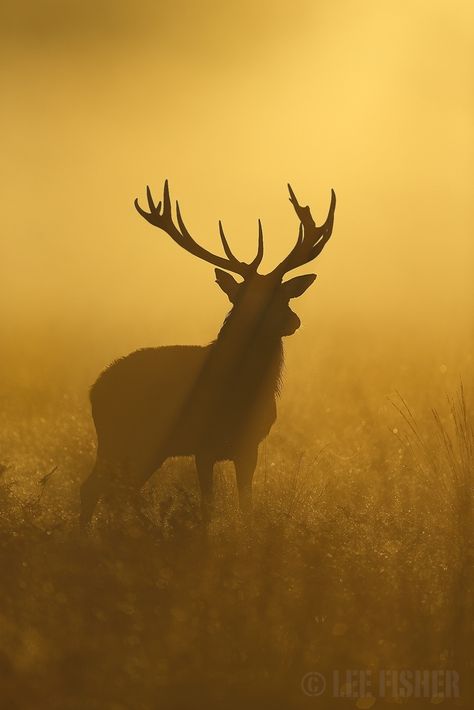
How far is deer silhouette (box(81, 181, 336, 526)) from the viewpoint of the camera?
7.24m

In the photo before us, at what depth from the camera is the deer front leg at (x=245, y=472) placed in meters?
6.95

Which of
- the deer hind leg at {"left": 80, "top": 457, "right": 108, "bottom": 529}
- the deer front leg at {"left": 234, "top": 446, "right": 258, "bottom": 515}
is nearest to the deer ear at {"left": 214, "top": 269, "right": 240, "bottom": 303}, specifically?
the deer front leg at {"left": 234, "top": 446, "right": 258, "bottom": 515}

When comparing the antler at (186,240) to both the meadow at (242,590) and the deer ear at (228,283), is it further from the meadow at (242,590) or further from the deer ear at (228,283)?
the meadow at (242,590)

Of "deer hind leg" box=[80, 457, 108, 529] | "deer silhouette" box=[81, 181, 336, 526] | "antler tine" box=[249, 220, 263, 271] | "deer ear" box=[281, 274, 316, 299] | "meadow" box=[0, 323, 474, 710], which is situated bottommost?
"meadow" box=[0, 323, 474, 710]

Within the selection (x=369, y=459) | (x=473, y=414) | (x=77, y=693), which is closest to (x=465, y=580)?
(x=77, y=693)

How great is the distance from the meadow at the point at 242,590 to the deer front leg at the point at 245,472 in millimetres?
112

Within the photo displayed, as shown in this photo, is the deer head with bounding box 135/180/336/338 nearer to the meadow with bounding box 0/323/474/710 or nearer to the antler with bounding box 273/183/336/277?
the antler with bounding box 273/183/336/277

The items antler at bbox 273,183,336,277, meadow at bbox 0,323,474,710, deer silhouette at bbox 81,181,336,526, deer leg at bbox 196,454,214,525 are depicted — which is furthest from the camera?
antler at bbox 273,183,336,277

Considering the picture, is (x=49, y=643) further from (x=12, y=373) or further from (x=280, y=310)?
(x=12, y=373)

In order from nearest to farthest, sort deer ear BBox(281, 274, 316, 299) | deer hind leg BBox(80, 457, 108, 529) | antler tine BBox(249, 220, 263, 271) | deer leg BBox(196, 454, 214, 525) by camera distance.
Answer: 1. deer hind leg BBox(80, 457, 108, 529)
2. deer leg BBox(196, 454, 214, 525)
3. antler tine BBox(249, 220, 263, 271)
4. deer ear BBox(281, 274, 316, 299)

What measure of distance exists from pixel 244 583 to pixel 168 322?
12.8m

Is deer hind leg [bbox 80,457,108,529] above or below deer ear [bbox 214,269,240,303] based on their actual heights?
below

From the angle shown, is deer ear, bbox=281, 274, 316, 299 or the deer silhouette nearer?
the deer silhouette

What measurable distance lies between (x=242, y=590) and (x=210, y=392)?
8.66 ft
